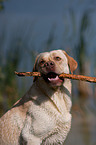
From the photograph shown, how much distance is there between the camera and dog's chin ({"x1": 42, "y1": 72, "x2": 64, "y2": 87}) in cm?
306

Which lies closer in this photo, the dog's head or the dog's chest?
the dog's chest

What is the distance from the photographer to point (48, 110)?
9.93ft

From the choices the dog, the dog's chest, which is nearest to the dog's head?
the dog

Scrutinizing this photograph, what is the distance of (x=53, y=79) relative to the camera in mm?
3100

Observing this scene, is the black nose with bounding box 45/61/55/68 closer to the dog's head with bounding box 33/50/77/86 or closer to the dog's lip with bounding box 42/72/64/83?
the dog's head with bounding box 33/50/77/86

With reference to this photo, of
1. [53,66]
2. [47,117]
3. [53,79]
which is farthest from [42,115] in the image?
[53,66]

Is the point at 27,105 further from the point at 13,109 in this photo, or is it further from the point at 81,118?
the point at 81,118

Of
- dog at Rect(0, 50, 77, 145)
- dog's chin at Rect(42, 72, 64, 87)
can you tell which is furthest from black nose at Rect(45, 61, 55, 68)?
dog's chin at Rect(42, 72, 64, 87)

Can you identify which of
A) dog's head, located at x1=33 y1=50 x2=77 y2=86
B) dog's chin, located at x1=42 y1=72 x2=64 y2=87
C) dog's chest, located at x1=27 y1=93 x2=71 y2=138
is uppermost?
dog's head, located at x1=33 y1=50 x2=77 y2=86

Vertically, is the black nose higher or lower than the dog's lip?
higher

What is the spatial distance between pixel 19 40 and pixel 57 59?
3989 mm

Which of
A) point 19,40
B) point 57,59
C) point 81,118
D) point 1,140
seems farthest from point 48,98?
point 81,118

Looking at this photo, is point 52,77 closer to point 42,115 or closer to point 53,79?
point 53,79

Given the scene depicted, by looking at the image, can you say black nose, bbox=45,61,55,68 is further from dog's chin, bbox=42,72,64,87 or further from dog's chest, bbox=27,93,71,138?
dog's chest, bbox=27,93,71,138
